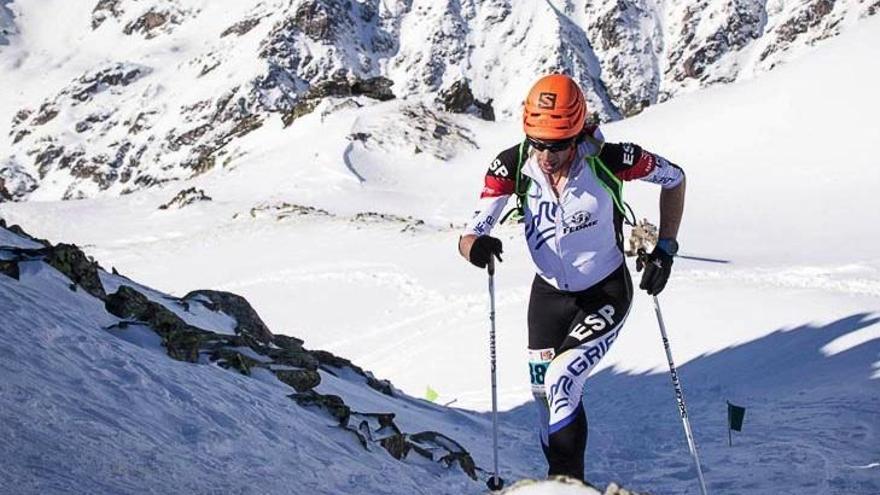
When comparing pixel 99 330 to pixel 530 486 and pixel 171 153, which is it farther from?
pixel 171 153

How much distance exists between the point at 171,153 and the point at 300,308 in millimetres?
129263

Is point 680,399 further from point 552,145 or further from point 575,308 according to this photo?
point 552,145

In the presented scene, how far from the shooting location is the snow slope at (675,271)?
31.7ft

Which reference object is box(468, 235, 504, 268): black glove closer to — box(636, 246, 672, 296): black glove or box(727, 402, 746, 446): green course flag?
box(636, 246, 672, 296): black glove

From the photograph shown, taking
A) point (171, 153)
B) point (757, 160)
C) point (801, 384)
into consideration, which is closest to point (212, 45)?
point (171, 153)

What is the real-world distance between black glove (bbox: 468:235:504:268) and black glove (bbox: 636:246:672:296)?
980 mm

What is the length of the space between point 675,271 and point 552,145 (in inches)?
569

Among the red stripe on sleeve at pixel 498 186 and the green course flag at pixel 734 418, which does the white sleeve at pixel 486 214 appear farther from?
the green course flag at pixel 734 418

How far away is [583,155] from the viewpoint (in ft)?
18.7

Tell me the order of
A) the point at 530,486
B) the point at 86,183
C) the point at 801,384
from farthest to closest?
the point at 86,183, the point at 801,384, the point at 530,486

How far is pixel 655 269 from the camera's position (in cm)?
597

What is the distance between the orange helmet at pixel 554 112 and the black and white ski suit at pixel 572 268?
0.26m

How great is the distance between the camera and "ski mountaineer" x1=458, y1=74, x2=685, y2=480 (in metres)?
5.59

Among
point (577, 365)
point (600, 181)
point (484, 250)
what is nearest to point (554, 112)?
point (600, 181)
